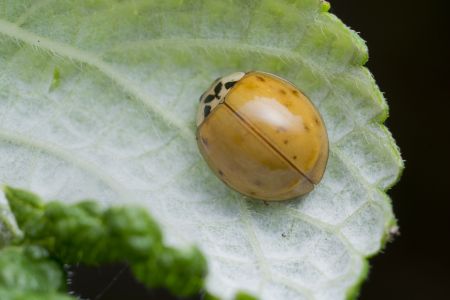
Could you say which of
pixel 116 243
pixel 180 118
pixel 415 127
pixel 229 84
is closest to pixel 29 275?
pixel 116 243

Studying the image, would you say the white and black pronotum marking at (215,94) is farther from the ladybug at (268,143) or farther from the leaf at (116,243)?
the leaf at (116,243)

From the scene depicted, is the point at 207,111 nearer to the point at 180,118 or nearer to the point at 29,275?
the point at 180,118

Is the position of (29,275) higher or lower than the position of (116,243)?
lower

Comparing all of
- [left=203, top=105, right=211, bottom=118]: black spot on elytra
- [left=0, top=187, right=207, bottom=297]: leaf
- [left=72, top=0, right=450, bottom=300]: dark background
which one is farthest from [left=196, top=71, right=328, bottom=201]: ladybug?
[left=72, top=0, right=450, bottom=300]: dark background

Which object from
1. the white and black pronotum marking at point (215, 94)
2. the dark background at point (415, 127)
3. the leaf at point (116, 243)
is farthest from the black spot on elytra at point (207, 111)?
the dark background at point (415, 127)

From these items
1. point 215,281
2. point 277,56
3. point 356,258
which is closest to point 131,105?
point 277,56

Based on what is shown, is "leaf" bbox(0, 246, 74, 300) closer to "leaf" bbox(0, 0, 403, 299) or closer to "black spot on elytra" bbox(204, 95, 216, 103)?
"leaf" bbox(0, 0, 403, 299)

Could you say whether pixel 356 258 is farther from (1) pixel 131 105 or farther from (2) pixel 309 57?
(1) pixel 131 105
